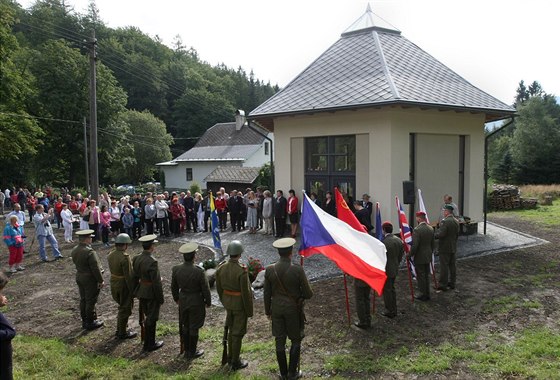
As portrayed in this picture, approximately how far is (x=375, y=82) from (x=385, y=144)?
199 cm

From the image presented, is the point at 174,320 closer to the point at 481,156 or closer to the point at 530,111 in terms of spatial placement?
the point at 481,156

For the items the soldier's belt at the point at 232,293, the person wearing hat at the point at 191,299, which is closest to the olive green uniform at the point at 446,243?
the soldier's belt at the point at 232,293

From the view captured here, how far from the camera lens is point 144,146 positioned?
51.5 m

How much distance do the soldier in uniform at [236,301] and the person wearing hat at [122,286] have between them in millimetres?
2120

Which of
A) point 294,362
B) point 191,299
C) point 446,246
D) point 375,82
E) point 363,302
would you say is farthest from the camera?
point 375,82

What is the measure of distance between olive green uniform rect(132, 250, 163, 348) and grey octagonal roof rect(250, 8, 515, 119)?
7698mm

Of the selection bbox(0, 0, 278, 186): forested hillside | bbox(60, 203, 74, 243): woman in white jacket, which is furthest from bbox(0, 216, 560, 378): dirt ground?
bbox(0, 0, 278, 186): forested hillside

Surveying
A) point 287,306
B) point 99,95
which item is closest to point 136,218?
point 287,306

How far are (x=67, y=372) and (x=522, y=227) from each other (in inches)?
708

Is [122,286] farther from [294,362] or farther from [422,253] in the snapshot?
[422,253]

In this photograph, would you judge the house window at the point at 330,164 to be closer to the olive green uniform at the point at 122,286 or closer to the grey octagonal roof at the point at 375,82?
the grey octagonal roof at the point at 375,82

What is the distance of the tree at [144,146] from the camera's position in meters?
51.2

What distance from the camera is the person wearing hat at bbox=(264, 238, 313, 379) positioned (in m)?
5.93

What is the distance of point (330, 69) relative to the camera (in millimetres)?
15422
